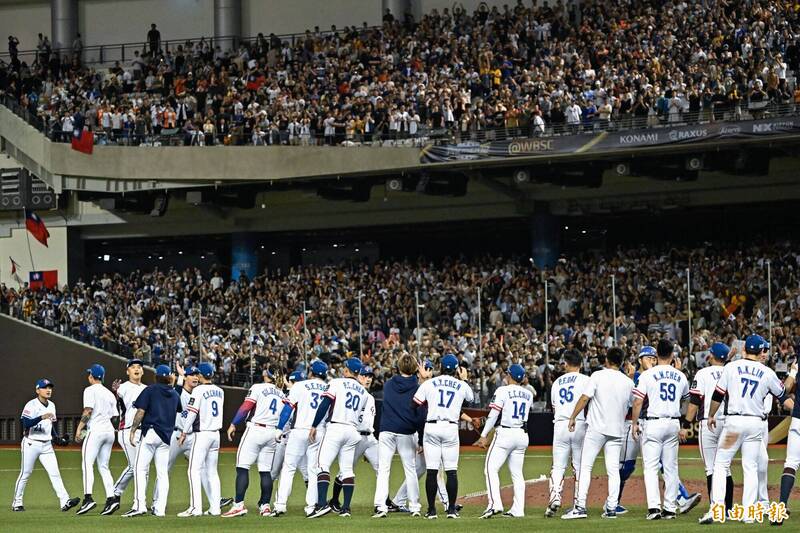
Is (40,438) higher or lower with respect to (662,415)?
lower

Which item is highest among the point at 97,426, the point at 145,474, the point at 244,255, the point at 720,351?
the point at 244,255

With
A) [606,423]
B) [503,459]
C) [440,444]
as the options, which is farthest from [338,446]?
[606,423]

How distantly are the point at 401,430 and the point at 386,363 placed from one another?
17725mm

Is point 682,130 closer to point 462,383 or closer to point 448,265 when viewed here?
point 448,265

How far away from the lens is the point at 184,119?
39.3 metres

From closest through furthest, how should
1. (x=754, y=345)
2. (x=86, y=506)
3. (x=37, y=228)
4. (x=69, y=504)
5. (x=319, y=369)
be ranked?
(x=754, y=345) → (x=319, y=369) → (x=86, y=506) → (x=69, y=504) → (x=37, y=228)

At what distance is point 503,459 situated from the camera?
14.3 m

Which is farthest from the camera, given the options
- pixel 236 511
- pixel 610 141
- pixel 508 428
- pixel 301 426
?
pixel 610 141

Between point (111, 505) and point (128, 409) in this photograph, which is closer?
point (111, 505)

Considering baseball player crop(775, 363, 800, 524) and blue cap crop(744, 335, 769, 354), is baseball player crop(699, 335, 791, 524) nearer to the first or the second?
blue cap crop(744, 335, 769, 354)

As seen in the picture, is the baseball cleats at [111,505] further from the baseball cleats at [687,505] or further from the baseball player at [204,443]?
the baseball cleats at [687,505]

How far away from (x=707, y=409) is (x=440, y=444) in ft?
10.1

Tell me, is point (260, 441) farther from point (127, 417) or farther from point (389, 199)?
point (389, 199)

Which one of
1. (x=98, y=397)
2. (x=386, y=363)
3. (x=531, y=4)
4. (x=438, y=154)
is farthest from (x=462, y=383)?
(x=531, y=4)
